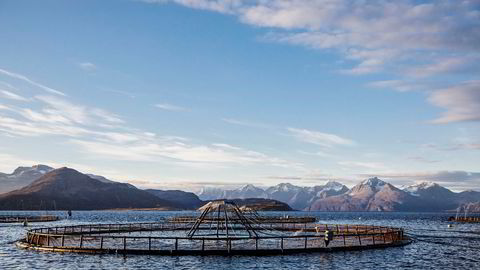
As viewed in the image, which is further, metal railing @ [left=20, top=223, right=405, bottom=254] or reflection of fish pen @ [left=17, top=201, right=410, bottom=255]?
metal railing @ [left=20, top=223, right=405, bottom=254]

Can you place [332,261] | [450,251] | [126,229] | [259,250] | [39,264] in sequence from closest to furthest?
1. [39,264]
2. [332,261]
3. [259,250]
4. [450,251]
5. [126,229]

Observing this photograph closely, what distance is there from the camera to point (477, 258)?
212 ft

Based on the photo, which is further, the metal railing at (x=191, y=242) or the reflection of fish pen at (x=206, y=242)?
the metal railing at (x=191, y=242)

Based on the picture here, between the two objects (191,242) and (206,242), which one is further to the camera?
(191,242)

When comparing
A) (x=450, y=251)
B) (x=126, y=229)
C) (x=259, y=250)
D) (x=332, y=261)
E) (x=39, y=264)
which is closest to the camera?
(x=39, y=264)

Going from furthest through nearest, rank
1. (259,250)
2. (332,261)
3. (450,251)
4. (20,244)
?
1. (450,251)
2. (20,244)
3. (259,250)
4. (332,261)

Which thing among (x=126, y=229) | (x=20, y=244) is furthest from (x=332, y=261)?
(x=126, y=229)

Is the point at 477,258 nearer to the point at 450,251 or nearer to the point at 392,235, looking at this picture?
the point at 450,251

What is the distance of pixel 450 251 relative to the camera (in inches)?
2908

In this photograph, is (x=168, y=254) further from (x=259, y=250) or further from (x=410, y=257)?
(x=410, y=257)

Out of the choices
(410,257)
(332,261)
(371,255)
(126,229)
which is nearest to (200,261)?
(332,261)

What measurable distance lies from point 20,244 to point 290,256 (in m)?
36.6

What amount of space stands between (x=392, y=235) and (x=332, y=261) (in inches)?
930

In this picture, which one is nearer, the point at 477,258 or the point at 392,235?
the point at 477,258
